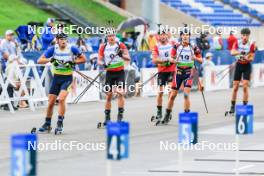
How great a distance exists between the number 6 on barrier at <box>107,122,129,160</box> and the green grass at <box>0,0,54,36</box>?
24.8 m

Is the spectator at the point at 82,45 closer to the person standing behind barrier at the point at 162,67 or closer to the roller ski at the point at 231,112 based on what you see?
the roller ski at the point at 231,112

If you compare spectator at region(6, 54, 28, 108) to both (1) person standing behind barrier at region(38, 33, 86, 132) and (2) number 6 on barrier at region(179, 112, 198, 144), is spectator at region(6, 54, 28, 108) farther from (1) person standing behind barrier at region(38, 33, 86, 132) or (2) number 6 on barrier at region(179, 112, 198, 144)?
(2) number 6 on barrier at region(179, 112, 198, 144)

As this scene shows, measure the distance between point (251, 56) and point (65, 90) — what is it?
19.1 feet

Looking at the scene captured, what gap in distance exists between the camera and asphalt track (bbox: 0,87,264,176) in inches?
524

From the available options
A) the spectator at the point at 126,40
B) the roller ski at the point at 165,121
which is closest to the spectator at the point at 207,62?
the spectator at the point at 126,40

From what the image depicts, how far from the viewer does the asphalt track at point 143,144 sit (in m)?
13.3

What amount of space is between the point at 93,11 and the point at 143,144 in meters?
25.3

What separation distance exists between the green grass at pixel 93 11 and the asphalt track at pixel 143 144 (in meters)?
14.0

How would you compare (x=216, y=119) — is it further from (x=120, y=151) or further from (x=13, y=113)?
(x=120, y=151)

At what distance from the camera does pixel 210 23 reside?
157 feet

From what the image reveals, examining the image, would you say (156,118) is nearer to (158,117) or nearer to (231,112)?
(158,117)

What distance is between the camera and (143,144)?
54.8 ft

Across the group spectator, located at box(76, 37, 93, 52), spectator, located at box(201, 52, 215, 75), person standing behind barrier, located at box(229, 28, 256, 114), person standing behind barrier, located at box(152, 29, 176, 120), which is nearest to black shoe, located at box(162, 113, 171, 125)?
person standing behind barrier, located at box(152, 29, 176, 120)

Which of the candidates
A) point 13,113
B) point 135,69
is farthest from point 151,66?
point 13,113
